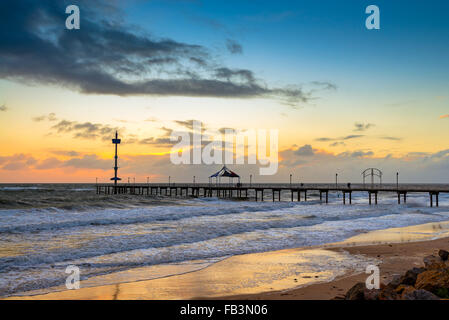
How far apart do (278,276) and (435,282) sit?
13.0 ft

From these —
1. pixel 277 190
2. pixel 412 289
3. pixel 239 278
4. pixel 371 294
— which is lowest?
pixel 277 190

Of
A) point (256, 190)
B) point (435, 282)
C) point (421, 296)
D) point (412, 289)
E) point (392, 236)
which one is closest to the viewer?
point (421, 296)

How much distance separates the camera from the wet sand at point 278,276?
7.98 metres

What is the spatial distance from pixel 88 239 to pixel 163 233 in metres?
3.62

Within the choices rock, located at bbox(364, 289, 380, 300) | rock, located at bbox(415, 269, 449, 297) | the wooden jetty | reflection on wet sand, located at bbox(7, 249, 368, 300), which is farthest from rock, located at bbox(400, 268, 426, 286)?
the wooden jetty

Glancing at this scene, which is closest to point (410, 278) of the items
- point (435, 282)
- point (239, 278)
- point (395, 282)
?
point (395, 282)

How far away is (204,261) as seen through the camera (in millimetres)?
11922

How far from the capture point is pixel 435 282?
6.64 metres

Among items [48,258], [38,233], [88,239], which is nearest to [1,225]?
[38,233]

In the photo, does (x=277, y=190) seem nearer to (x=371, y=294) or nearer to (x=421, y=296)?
(x=371, y=294)

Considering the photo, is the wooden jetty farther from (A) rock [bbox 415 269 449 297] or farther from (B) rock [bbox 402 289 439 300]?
(B) rock [bbox 402 289 439 300]

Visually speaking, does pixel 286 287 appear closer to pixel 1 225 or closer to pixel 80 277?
pixel 80 277

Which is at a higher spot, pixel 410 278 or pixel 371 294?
pixel 371 294

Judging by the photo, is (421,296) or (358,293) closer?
(421,296)
